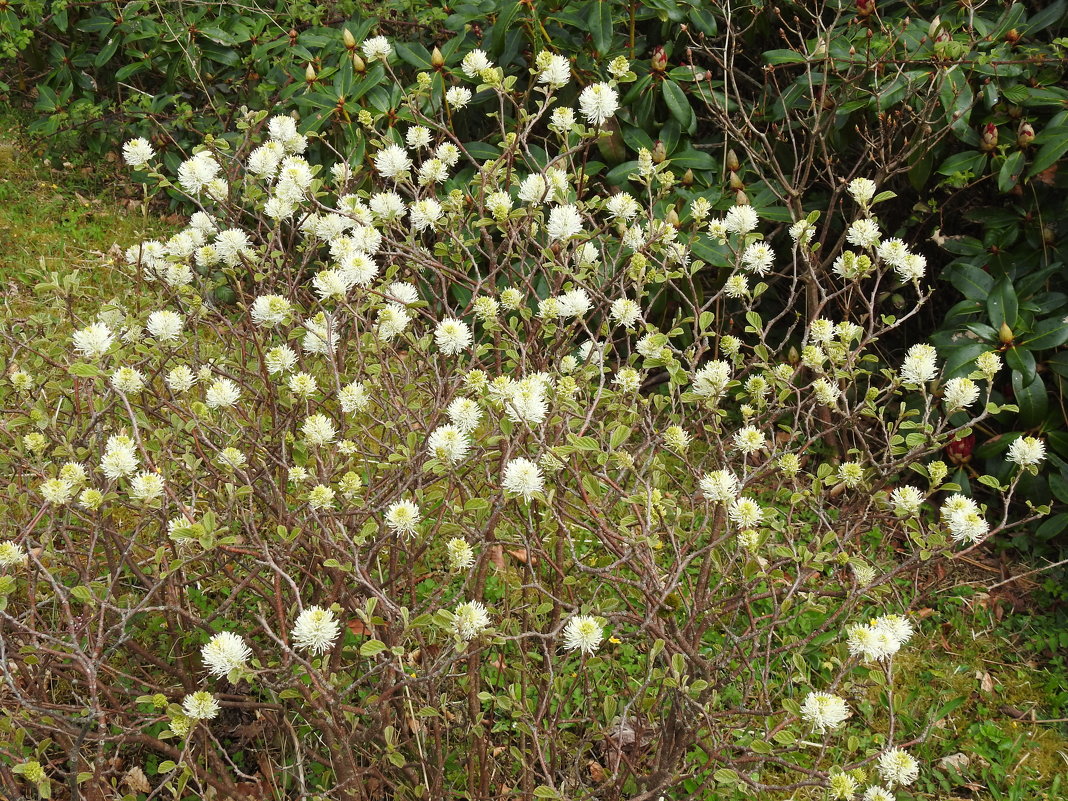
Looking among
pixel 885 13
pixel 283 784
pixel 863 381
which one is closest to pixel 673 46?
pixel 885 13

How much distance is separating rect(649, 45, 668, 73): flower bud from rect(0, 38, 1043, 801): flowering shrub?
0.98 metres

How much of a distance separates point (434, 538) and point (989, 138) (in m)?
2.35

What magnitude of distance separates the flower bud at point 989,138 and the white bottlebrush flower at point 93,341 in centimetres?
279

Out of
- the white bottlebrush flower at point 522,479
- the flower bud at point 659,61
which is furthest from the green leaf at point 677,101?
the white bottlebrush flower at point 522,479

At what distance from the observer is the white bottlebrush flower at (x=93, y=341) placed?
6.22ft

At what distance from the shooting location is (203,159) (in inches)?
98.8

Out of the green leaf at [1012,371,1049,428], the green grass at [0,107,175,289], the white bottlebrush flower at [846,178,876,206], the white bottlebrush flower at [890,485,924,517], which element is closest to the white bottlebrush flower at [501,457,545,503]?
the white bottlebrush flower at [890,485,924,517]

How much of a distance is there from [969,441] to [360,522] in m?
2.24

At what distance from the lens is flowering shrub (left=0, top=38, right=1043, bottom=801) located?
1753 millimetres

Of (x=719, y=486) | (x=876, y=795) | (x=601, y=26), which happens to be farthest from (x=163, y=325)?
(x=601, y=26)

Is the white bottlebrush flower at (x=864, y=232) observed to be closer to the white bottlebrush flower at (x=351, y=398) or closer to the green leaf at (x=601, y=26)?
the white bottlebrush flower at (x=351, y=398)

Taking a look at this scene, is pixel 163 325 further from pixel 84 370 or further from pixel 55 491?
pixel 55 491

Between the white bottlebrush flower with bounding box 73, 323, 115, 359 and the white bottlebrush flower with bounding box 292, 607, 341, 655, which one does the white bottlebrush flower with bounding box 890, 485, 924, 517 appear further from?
the white bottlebrush flower with bounding box 73, 323, 115, 359

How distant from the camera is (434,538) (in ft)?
6.76
